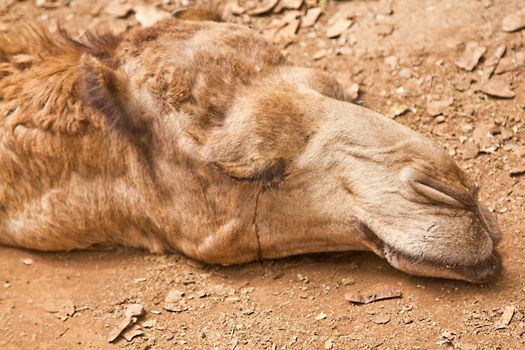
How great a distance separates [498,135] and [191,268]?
2254 millimetres

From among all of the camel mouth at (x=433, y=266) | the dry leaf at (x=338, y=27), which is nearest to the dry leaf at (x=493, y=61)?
the dry leaf at (x=338, y=27)

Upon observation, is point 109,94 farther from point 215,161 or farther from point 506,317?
point 506,317

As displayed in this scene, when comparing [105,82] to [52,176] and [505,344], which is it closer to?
[52,176]

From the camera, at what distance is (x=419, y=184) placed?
13.5 feet

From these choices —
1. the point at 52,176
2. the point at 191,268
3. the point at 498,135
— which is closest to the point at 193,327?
the point at 191,268

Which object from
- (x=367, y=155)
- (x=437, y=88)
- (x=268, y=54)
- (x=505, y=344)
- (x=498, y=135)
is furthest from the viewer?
(x=437, y=88)

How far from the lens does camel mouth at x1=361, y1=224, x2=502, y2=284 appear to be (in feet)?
13.8

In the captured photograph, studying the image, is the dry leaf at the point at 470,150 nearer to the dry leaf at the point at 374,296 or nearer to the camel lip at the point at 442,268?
the camel lip at the point at 442,268

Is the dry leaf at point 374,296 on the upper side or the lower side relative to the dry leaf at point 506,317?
lower

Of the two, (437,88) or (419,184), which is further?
(437,88)

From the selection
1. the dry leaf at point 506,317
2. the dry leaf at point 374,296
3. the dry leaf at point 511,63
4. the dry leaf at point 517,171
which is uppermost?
the dry leaf at point 511,63

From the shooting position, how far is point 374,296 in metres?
4.44

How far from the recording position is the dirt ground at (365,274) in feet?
14.0

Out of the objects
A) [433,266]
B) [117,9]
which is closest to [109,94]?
[433,266]
